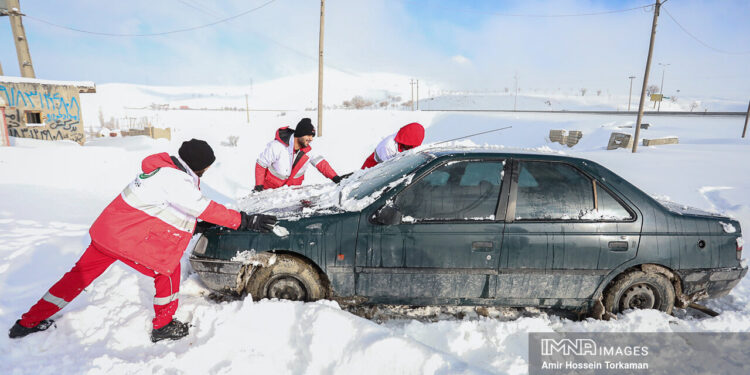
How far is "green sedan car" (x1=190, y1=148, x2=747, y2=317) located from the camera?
276 cm

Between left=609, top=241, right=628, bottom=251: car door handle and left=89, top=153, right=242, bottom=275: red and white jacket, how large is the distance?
3035mm

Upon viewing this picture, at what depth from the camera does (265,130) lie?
919 inches

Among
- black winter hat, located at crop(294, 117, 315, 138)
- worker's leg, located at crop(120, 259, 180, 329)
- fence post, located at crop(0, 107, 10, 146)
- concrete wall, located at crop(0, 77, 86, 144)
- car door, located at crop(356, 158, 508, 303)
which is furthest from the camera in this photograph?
concrete wall, located at crop(0, 77, 86, 144)

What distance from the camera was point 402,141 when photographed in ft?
15.5

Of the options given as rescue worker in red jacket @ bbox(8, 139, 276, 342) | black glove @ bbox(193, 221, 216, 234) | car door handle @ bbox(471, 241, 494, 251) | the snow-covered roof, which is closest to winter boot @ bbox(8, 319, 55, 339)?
rescue worker in red jacket @ bbox(8, 139, 276, 342)

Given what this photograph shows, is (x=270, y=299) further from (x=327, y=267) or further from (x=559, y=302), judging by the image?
(x=559, y=302)

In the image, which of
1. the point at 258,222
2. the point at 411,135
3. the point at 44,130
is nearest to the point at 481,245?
the point at 258,222

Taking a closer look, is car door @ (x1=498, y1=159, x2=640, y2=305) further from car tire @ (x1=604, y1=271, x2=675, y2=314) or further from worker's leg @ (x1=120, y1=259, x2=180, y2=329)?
worker's leg @ (x1=120, y1=259, x2=180, y2=329)

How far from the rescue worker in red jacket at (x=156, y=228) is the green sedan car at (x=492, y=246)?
0.95ft

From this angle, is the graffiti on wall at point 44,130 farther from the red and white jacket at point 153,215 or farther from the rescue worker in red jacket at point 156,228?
the red and white jacket at point 153,215

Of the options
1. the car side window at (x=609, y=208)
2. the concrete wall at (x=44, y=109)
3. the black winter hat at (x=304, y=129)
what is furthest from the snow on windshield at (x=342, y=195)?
the concrete wall at (x=44, y=109)

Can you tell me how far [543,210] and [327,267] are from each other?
1.79 m

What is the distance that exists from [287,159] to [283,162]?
7 cm

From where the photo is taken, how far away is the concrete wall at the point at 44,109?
12.0 meters
